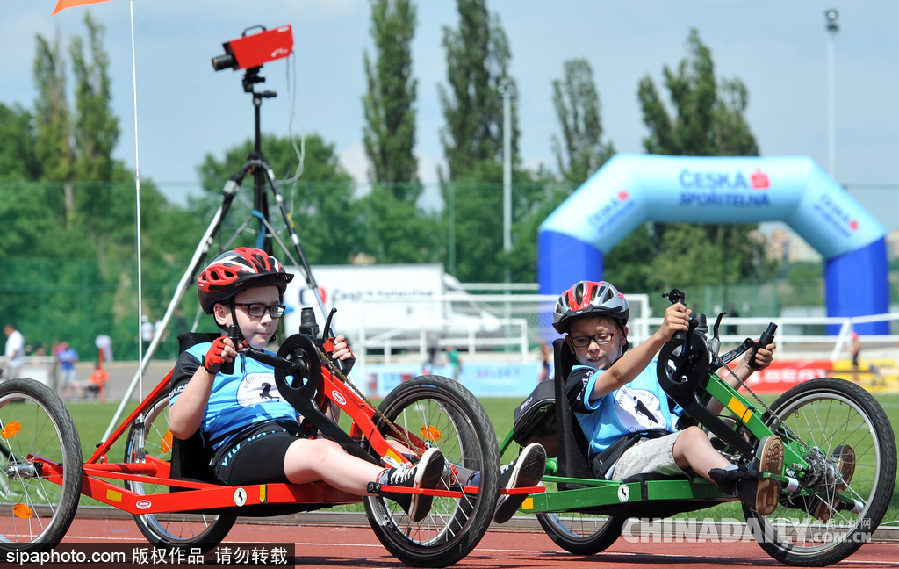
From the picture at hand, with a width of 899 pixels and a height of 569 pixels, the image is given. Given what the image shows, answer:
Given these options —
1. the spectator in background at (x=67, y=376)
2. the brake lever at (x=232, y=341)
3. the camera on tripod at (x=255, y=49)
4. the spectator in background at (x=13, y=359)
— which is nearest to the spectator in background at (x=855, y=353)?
the camera on tripod at (x=255, y=49)

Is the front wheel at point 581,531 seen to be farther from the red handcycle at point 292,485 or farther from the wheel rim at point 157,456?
the wheel rim at point 157,456

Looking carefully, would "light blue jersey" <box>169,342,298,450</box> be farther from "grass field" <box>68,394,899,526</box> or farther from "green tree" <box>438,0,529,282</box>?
"green tree" <box>438,0,529,282</box>

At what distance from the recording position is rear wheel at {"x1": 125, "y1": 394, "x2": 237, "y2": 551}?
644 centimetres

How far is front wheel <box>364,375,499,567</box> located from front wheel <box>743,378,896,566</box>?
4.37 feet

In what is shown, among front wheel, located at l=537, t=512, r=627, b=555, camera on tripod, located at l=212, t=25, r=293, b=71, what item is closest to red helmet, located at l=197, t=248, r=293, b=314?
front wheel, located at l=537, t=512, r=627, b=555

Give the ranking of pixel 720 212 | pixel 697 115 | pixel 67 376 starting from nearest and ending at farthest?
pixel 720 212
pixel 67 376
pixel 697 115

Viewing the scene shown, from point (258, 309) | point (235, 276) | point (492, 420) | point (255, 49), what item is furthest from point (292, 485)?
point (492, 420)

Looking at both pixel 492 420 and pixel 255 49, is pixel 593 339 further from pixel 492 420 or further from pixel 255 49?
pixel 492 420

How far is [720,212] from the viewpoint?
25391 mm

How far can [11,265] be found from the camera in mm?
34281

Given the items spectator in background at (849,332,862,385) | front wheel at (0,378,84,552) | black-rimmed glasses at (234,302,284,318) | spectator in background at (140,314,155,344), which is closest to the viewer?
black-rimmed glasses at (234,302,284,318)

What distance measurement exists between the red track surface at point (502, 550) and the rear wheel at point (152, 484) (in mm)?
462

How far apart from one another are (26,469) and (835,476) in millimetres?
3703

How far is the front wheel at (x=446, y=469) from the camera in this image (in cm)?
504
